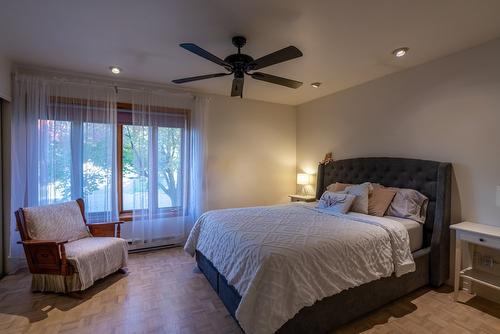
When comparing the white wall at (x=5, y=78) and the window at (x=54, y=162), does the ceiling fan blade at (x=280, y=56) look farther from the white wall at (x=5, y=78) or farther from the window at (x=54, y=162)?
the white wall at (x=5, y=78)

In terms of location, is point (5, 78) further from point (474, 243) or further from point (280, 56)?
point (474, 243)

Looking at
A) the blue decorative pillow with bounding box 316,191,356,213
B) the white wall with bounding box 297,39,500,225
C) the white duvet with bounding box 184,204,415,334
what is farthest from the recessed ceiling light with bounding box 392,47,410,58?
the white duvet with bounding box 184,204,415,334

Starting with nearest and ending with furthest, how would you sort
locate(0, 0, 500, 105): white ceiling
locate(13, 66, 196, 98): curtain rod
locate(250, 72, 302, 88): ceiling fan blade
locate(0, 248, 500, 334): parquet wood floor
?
locate(0, 0, 500, 105): white ceiling, locate(0, 248, 500, 334): parquet wood floor, locate(250, 72, 302, 88): ceiling fan blade, locate(13, 66, 196, 98): curtain rod

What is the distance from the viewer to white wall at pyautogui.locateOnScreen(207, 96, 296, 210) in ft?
14.2

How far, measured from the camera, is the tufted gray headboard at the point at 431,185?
2637 mm

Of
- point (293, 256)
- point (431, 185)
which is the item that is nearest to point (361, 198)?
point (431, 185)

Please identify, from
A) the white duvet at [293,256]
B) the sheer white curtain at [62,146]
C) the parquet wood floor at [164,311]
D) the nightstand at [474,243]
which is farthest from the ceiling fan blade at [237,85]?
the nightstand at [474,243]

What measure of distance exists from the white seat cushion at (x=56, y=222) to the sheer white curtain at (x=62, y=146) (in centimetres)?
36

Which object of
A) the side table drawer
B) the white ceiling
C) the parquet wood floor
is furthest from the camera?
the side table drawer

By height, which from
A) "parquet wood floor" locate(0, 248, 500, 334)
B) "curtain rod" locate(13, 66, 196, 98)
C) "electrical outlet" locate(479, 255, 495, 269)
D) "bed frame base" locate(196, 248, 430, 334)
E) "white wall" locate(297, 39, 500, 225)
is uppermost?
"curtain rod" locate(13, 66, 196, 98)

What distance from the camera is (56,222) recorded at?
2.79 metres

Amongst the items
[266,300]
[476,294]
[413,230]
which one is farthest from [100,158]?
[476,294]

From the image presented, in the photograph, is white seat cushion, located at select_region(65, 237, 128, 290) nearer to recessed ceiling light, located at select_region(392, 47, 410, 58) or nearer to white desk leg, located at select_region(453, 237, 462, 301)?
white desk leg, located at select_region(453, 237, 462, 301)

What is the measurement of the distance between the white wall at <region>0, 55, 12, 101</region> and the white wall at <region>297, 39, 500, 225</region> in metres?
4.50
